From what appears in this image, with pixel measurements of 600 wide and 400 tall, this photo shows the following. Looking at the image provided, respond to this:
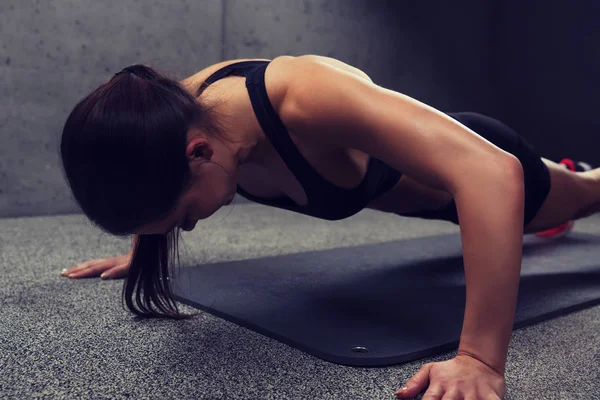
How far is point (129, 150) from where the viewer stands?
84 cm

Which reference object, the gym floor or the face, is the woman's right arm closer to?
the gym floor

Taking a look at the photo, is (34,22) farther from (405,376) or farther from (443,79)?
(443,79)

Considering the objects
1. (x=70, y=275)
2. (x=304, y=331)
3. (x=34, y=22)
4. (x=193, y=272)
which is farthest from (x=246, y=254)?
(x=34, y=22)

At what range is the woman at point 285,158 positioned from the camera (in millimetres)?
840

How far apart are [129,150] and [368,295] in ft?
2.28

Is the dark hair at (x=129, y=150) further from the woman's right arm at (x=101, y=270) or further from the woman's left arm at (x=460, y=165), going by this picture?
the woman's right arm at (x=101, y=270)

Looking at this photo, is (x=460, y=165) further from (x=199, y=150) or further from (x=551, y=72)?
(x=551, y=72)

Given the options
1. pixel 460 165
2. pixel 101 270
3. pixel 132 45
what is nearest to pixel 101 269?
pixel 101 270

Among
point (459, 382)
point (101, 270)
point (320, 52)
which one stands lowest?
point (101, 270)

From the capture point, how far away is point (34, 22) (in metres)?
2.45

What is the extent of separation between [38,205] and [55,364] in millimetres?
1880

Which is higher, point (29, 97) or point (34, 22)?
point (34, 22)

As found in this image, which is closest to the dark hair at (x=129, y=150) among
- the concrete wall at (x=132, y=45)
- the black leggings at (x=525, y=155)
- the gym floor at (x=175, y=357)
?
the gym floor at (x=175, y=357)

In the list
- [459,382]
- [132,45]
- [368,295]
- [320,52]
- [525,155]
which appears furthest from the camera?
[320,52]
